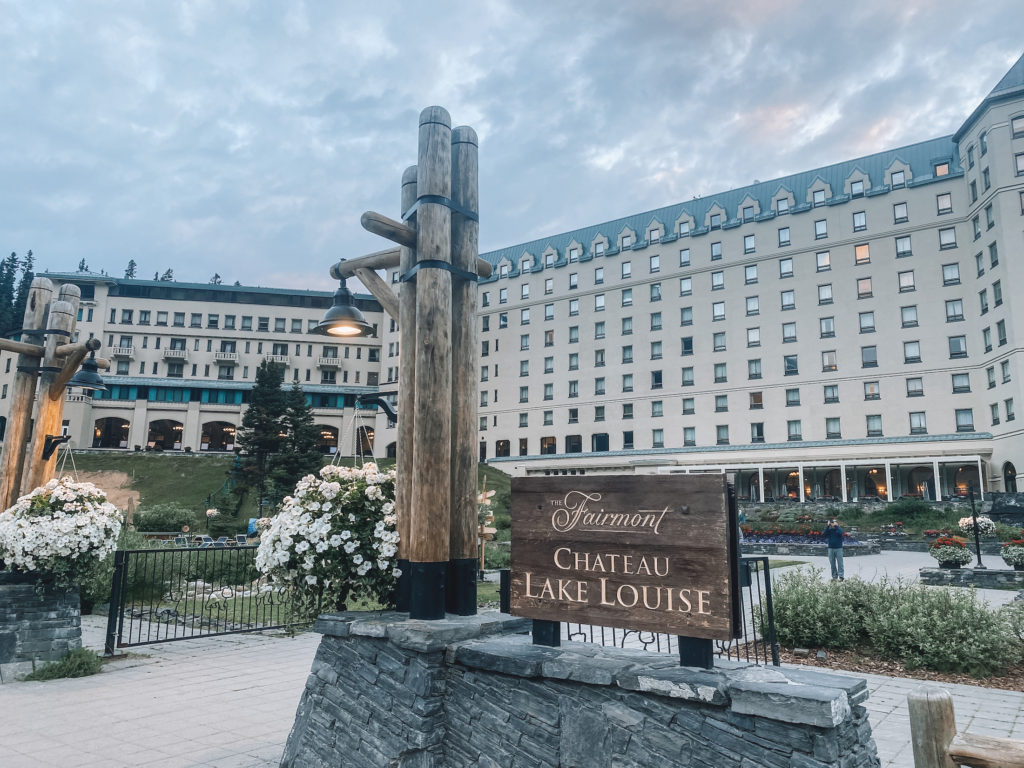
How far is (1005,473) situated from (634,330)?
2854cm

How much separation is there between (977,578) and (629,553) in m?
17.5

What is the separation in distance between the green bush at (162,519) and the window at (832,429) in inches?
1695

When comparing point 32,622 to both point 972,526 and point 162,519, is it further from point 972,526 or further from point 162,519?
point 162,519

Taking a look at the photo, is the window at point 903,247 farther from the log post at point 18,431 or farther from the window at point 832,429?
the log post at point 18,431

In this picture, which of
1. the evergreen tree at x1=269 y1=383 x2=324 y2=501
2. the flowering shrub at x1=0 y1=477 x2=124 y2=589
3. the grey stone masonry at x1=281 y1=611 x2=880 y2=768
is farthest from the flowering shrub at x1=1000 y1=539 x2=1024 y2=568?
Result: the evergreen tree at x1=269 y1=383 x2=324 y2=501

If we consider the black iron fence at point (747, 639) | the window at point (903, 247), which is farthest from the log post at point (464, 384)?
the window at point (903, 247)

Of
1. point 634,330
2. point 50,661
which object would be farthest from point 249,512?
point 50,661

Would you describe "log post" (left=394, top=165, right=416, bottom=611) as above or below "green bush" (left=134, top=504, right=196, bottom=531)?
above

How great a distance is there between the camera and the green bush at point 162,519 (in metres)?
34.1

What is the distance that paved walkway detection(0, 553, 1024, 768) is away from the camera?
5.61 m

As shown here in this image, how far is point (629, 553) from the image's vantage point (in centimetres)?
387

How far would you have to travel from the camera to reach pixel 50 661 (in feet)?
27.8

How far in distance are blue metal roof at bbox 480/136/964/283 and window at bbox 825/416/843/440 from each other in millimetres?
16866

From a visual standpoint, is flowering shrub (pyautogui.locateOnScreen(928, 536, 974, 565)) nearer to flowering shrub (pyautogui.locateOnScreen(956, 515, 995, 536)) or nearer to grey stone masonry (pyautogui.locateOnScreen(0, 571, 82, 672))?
flowering shrub (pyautogui.locateOnScreen(956, 515, 995, 536))
